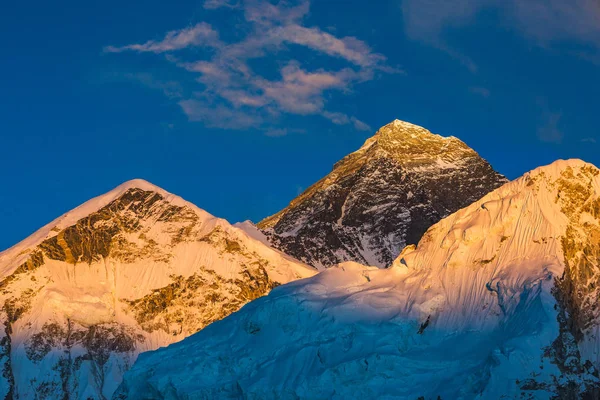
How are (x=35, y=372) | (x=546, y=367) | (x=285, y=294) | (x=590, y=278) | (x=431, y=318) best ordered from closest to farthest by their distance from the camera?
(x=546, y=367) < (x=590, y=278) < (x=431, y=318) < (x=285, y=294) < (x=35, y=372)

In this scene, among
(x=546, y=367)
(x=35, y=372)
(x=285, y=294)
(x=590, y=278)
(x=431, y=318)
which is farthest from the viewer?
(x=35, y=372)

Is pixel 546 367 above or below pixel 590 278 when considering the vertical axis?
below

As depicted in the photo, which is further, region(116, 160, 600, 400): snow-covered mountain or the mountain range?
the mountain range

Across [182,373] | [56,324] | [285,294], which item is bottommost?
[182,373]

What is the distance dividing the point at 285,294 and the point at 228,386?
16.3 m

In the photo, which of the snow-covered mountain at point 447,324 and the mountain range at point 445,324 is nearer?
the snow-covered mountain at point 447,324

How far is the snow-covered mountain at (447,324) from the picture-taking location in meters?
119

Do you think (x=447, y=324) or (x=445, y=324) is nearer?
(x=447, y=324)

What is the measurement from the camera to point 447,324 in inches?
5276

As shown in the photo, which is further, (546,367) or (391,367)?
(391,367)

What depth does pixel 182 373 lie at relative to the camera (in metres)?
141

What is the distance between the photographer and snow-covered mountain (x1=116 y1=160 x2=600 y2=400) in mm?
119375

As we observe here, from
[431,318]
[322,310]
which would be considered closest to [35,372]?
[322,310]

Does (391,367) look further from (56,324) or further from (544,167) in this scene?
(56,324)
